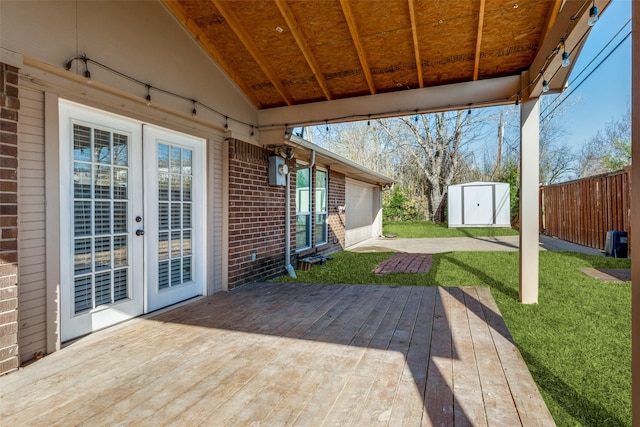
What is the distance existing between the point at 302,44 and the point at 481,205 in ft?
49.3

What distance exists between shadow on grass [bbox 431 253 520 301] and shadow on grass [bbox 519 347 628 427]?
2112 millimetres

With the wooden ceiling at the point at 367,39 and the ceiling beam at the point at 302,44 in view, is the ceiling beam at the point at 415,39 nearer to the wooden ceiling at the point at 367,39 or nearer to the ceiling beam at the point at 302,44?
the wooden ceiling at the point at 367,39

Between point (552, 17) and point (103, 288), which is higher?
point (552, 17)

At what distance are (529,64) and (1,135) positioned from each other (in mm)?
4940

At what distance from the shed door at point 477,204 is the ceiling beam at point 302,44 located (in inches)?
545

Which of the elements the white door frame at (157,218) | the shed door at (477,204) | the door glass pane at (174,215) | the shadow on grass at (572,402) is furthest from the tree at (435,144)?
the shadow on grass at (572,402)

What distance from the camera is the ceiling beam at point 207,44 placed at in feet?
12.5

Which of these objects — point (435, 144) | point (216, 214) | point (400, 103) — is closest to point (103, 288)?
point (216, 214)

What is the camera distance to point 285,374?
2434mm

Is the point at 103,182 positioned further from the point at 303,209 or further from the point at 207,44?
the point at 303,209

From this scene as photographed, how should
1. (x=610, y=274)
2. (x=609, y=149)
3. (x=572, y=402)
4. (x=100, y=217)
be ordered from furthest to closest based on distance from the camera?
(x=609, y=149)
(x=610, y=274)
(x=100, y=217)
(x=572, y=402)

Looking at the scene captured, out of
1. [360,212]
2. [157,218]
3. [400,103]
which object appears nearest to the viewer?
[157,218]

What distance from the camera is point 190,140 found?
4.34 m

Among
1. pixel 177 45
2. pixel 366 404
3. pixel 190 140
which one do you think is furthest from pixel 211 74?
pixel 366 404
